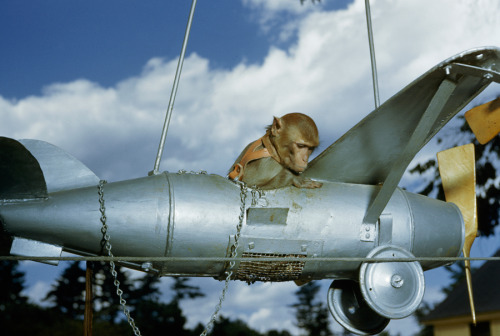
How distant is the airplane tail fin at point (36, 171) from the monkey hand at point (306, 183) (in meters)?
1.14

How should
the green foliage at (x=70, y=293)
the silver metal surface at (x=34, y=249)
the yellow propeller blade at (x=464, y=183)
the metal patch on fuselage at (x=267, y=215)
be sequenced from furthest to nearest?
1. the green foliage at (x=70, y=293)
2. the yellow propeller blade at (x=464, y=183)
3. the metal patch on fuselage at (x=267, y=215)
4. the silver metal surface at (x=34, y=249)

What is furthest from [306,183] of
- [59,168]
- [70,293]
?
[70,293]

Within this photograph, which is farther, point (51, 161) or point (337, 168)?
point (337, 168)

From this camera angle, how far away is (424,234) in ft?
→ 10.5

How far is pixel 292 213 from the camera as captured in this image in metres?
2.92

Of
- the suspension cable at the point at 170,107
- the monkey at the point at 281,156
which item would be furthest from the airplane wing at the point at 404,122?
the suspension cable at the point at 170,107

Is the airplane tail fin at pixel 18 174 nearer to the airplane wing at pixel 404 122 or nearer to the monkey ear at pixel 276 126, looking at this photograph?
the monkey ear at pixel 276 126

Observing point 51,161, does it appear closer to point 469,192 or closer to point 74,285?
point 469,192

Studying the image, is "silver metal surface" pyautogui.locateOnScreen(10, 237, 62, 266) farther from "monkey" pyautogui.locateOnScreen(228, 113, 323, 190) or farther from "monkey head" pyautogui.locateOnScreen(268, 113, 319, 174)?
"monkey head" pyautogui.locateOnScreen(268, 113, 319, 174)

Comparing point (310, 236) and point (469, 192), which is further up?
point (469, 192)

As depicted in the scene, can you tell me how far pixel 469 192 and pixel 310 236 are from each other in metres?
1.27

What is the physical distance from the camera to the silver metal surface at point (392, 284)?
300 centimetres

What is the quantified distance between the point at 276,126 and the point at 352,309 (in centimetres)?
127

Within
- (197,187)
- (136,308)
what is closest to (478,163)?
(197,187)
